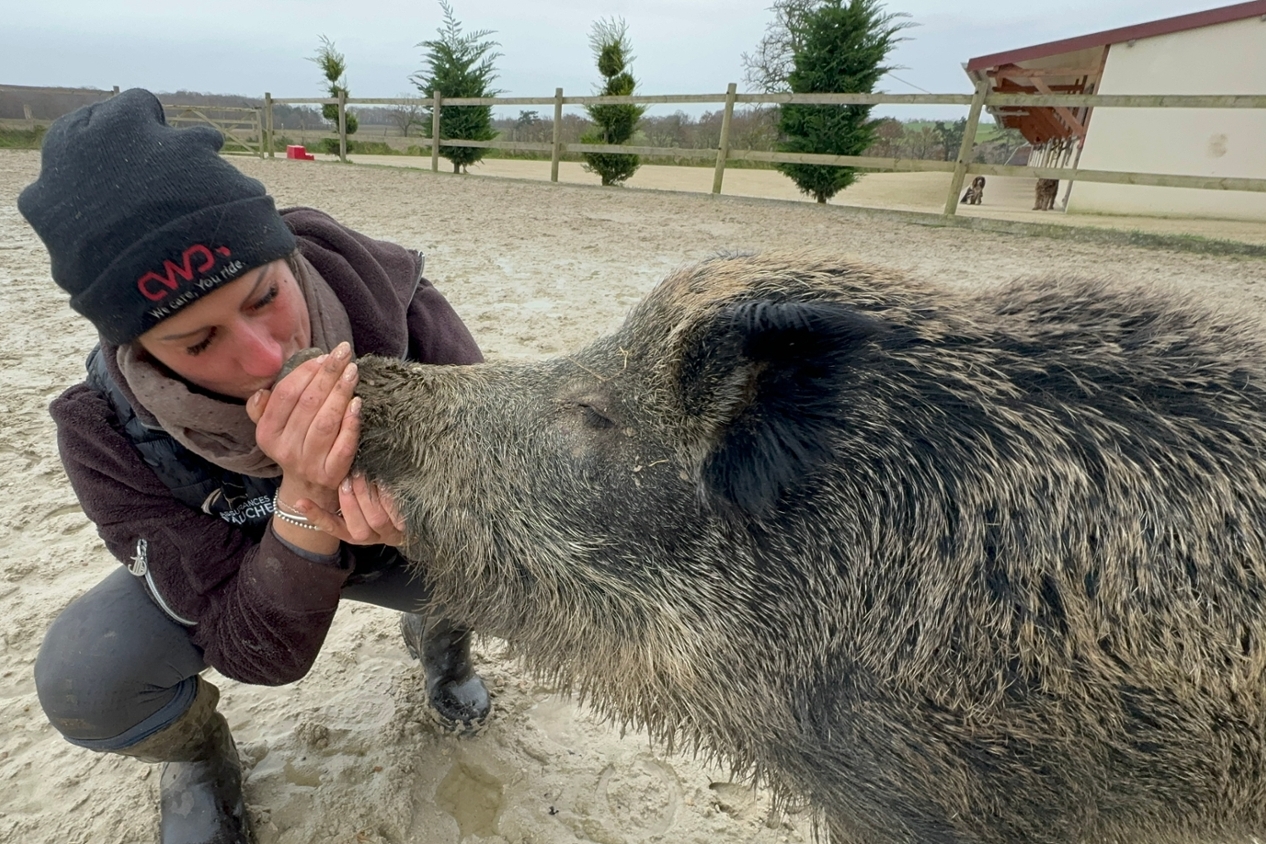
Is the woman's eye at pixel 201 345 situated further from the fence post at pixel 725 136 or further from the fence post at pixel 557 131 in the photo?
the fence post at pixel 557 131

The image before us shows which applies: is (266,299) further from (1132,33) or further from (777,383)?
(1132,33)

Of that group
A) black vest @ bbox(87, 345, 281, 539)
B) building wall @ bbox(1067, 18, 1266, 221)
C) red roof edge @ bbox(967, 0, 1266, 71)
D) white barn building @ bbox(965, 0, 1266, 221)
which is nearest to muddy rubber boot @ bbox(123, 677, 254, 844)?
black vest @ bbox(87, 345, 281, 539)

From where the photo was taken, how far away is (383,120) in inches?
1586

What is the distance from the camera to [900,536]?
129 centimetres

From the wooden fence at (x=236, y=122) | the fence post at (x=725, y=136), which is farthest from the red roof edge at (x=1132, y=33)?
the wooden fence at (x=236, y=122)

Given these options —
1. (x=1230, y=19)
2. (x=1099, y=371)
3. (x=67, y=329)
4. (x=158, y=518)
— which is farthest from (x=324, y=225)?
(x=1230, y=19)

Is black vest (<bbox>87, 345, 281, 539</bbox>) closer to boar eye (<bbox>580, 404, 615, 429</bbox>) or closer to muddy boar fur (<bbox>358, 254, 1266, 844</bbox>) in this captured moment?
muddy boar fur (<bbox>358, 254, 1266, 844</bbox>)

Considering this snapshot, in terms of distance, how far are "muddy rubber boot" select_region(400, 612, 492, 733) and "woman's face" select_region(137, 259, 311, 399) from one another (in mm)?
977

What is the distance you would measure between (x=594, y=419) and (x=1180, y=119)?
18.5m

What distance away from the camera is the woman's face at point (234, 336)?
1447 millimetres

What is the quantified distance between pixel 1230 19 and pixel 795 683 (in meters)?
19.4

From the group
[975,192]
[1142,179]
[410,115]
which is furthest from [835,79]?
[410,115]

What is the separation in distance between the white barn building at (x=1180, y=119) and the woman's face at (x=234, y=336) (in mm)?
17101

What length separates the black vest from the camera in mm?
1652
